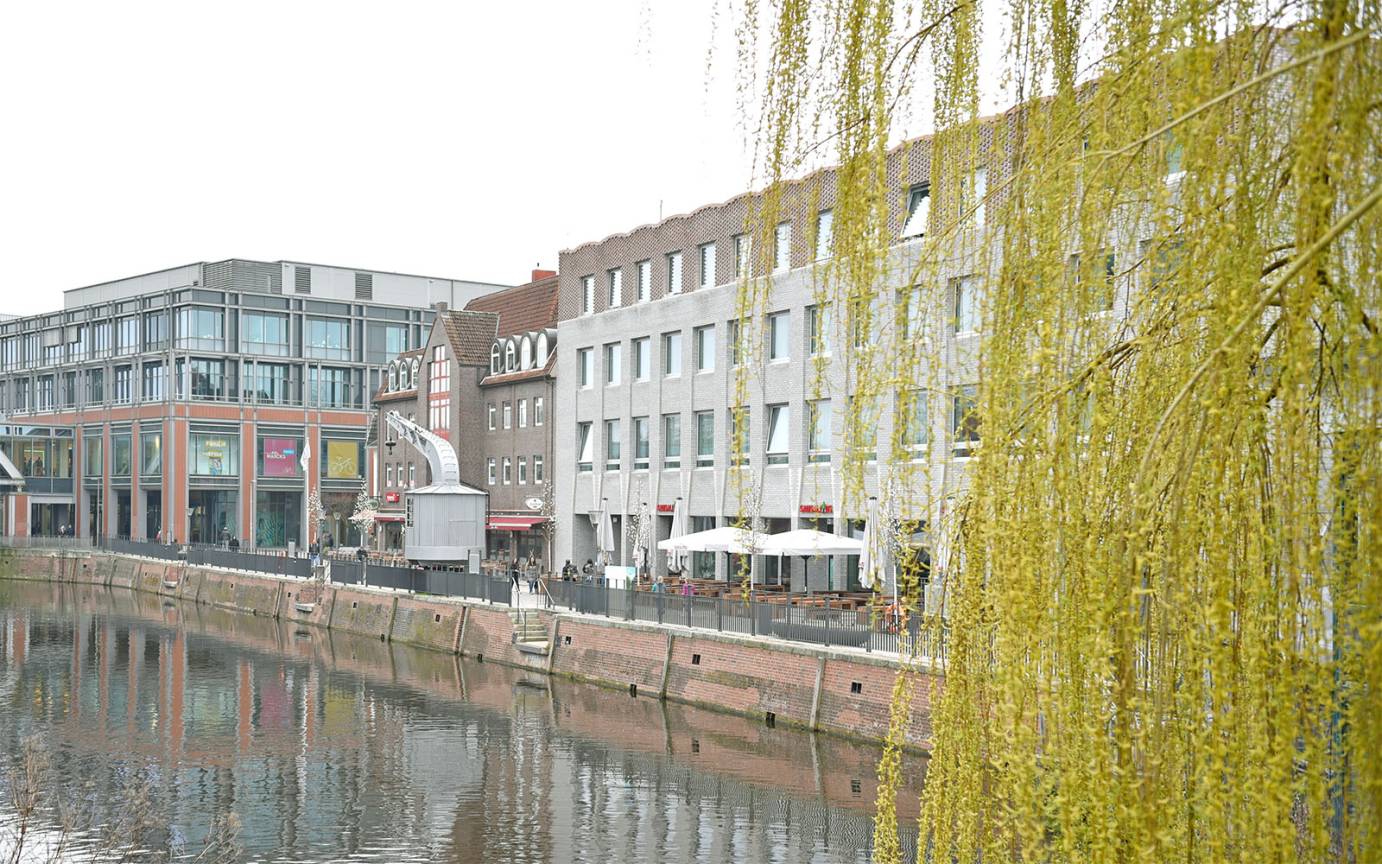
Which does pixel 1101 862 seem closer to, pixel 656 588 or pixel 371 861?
pixel 371 861

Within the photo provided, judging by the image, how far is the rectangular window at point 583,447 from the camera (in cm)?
5491

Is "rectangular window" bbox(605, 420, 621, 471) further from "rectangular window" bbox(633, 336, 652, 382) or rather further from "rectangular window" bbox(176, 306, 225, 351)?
"rectangular window" bbox(176, 306, 225, 351)

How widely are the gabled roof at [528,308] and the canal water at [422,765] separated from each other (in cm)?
2396

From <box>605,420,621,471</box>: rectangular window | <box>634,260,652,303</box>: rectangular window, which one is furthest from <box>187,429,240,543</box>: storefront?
<box>634,260,652,303</box>: rectangular window

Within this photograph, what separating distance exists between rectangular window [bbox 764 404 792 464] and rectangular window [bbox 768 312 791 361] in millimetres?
1639

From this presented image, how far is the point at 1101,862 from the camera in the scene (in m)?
4.68

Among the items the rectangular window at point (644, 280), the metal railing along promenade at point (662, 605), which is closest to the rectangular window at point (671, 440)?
the rectangular window at point (644, 280)

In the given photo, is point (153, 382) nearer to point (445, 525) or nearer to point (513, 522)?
point (513, 522)

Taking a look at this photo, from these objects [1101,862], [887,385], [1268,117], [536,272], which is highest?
[536,272]

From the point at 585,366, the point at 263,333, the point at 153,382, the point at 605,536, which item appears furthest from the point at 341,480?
the point at 605,536

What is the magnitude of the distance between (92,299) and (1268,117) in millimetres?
115399

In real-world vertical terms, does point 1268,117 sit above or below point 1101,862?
above

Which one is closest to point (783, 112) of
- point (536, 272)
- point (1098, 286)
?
point (1098, 286)

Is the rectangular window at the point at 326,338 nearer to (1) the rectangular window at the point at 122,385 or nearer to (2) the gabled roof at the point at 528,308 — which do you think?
(1) the rectangular window at the point at 122,385
